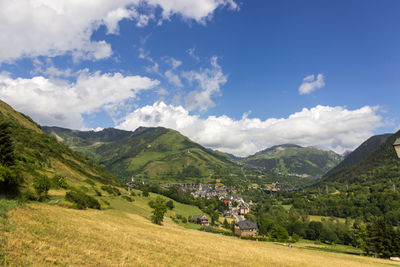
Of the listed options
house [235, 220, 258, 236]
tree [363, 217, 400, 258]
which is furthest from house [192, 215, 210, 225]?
tree [363, 217, 400, 258]

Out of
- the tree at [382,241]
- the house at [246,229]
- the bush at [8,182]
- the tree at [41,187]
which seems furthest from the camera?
the house at [246,229]

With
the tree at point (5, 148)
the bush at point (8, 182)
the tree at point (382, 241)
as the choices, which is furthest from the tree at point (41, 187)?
the tree at point (382, 241)

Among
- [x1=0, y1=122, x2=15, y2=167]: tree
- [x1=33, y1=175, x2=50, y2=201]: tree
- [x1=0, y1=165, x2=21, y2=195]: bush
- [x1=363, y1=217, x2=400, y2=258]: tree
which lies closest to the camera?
[x1=0, y1=165, x2=21, y2=195]: bush

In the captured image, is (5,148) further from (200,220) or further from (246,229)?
(246,229)

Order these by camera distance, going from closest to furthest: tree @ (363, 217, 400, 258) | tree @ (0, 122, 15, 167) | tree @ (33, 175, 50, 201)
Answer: tree @ (33, 175, 50, 201) → tree @ (0, 122, 15, 167) → tree @ (363, 217, 400, 258)

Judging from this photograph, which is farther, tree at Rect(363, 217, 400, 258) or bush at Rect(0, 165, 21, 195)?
tree at Rect(363, 217, 400, 258)

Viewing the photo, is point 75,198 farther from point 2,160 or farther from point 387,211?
point 387,211

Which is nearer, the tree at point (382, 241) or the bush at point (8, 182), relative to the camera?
the bush at point (8, 182)

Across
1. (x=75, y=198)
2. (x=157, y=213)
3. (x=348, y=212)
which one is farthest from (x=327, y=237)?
(x=75, y=198)

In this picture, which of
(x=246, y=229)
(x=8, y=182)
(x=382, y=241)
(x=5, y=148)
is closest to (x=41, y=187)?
(x=8, y=182)

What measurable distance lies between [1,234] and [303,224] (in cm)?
16095

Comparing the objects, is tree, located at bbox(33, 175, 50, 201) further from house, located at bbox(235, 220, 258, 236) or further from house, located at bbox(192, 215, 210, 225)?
house, located at bbox(235, 220, 258, 236)

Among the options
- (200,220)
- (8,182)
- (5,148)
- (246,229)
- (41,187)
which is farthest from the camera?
(200,220)

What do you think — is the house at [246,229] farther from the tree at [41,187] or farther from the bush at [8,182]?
the bush at [8,182]
